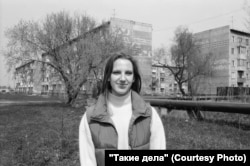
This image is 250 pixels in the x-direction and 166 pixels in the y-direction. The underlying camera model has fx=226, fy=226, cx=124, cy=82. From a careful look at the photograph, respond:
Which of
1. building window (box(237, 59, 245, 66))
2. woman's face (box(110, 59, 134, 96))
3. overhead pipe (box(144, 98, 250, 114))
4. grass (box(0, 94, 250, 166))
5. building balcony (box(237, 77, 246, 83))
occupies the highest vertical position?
building window (box(237, 59, 245, 66))

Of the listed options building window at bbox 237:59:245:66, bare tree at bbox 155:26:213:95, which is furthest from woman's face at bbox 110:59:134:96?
building window at bbox 237:59:245:66

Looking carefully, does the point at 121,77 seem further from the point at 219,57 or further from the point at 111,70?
the point at 219,57

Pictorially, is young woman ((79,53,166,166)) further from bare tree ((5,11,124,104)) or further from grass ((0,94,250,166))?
bare tree ((5,11,124,104))

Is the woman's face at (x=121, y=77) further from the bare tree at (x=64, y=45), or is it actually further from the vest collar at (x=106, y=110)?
the bare tree at (x=64, y=45)

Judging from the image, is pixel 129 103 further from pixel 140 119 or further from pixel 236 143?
pixel 236 143

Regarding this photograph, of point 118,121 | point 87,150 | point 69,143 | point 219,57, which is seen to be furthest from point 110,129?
point 219,57

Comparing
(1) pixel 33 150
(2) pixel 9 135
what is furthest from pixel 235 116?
(2) pixel 9 135

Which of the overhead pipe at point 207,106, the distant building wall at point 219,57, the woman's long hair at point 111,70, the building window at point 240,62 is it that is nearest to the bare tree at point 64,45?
the overhead pipe at point 207,106

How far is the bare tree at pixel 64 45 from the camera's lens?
20.1m

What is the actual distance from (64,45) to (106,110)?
20.3 metres

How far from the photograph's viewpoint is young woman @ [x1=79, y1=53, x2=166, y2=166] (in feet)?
5.74

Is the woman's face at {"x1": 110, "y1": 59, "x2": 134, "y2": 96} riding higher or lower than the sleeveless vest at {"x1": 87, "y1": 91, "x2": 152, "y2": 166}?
higher

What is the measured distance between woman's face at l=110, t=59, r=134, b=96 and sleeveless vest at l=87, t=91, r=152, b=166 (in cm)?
16

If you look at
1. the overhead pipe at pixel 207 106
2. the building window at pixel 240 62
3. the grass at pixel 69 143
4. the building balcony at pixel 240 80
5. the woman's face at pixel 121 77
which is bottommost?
the grass at pixel 69 143
